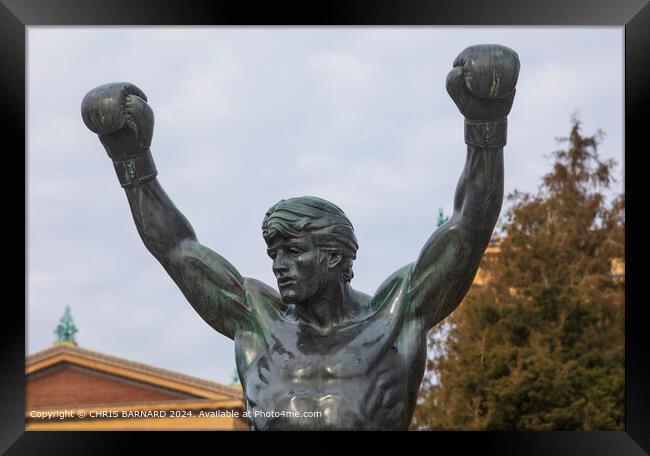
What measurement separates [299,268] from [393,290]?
52 cm

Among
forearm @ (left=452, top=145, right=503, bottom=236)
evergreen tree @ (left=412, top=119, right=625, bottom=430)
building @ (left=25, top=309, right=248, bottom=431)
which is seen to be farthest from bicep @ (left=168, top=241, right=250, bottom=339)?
building @ (left=25, top=309, right=248, bottom=431)

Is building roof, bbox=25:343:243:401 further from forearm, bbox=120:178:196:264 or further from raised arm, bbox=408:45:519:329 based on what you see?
raised arm, bbox=408:45:519:329

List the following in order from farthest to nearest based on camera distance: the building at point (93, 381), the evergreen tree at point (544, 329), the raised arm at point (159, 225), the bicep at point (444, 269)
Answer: the building at point (93, 381) < the evergreen tree at point (544, 329) < the raised arm at point (159, 225) < the bicep at point (444, 269)

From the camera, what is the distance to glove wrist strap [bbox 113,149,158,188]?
7.00 m

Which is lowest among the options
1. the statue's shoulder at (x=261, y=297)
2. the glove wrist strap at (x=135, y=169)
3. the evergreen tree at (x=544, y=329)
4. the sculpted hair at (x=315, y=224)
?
the statue's shoulder at (x=261, y=297)

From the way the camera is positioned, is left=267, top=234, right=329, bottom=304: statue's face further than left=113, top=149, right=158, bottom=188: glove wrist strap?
No

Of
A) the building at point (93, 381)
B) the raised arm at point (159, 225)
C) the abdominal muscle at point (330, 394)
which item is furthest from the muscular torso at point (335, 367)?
the building at point (93, 381)

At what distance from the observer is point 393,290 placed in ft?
22.4

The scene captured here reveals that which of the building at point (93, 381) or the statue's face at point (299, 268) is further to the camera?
the building at point (93, 381)

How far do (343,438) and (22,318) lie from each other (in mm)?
1630

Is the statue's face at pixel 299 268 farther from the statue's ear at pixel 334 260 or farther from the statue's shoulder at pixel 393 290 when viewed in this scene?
the statue's shoulder at pixel 393 290

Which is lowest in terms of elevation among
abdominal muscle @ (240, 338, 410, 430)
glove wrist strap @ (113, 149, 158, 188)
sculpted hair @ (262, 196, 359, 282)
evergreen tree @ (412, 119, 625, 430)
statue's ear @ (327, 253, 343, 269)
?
abdominal muscle @ (240, 338, 410, 430)

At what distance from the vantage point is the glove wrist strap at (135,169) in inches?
276

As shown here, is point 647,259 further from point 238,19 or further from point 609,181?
point 609,181
